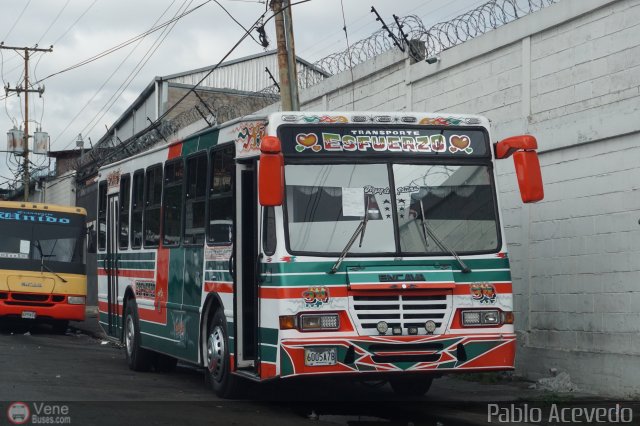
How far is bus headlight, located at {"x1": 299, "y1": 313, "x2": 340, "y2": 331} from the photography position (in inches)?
384

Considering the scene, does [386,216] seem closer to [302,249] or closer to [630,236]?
[302,249]

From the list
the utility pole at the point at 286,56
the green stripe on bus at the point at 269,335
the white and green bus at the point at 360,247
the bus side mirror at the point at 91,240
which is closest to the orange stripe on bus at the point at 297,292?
the white and green bus at the point at 360,247

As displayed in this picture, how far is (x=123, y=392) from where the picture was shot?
11.9 meters

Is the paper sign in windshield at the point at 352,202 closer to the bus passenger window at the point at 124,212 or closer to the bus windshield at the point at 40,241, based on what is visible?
the bus passenger window at the point at 124,212

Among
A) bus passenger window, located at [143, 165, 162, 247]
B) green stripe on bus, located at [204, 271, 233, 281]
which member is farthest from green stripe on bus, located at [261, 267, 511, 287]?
bus passenger window, located at [143, 165, 162, 247]

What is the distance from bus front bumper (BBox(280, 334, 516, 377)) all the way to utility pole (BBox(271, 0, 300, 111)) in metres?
7.29

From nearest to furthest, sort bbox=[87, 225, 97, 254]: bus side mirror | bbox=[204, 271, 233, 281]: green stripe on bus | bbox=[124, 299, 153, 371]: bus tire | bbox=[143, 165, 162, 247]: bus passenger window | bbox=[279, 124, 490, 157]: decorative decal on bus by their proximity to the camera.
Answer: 1. bbox=[279, 124, 490, 157]: decorative decal on bus
2. bbox=[204, 271, 233, 281]: green stripe on bus
3. bbox=[143, 165, 162, 247]: bus passenger window
4. bbox=[124, 299, 153, 371]: bus tire
5. bbox=[87, 225, 97, 254]: bus side mirror

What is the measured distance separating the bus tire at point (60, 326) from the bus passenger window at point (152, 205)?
8601 mm

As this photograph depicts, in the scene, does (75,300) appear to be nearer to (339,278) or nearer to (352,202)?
(352,202)

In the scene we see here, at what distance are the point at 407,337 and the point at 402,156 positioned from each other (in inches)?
70.4

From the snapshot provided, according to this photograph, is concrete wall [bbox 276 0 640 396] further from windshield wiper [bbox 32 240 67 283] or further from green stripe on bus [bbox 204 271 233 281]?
windshield wiper [bbox 32 240 67 283]

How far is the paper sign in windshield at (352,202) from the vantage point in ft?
33.1

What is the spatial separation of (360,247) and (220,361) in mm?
2337

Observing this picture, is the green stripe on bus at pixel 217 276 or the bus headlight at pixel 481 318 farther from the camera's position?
the green stripe on bus at pixel 217 276
